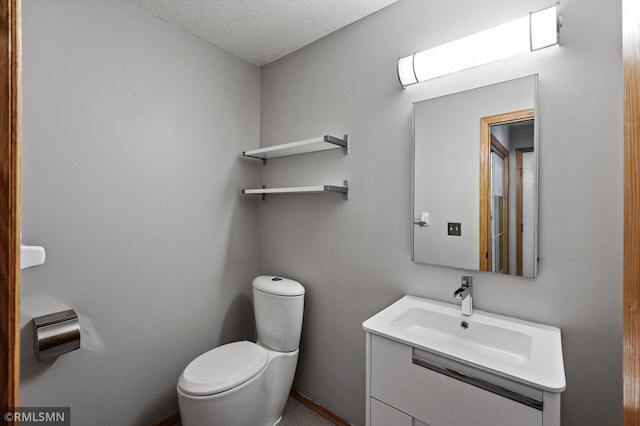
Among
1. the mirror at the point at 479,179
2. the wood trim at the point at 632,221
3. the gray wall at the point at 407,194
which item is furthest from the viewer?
the mirror at the point at 479,179

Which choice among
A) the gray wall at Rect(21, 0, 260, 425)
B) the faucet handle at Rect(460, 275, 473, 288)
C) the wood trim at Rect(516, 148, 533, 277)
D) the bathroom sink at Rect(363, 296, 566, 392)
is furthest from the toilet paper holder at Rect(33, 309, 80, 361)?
the wood trim at Rect(516, 148, 533, 277)

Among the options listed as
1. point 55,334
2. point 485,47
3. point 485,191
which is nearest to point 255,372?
point 55,334

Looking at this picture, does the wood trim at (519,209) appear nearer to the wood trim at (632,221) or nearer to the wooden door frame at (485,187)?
the wooden door frame at (485,187)

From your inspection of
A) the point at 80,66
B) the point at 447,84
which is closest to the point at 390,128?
the point at 447,84

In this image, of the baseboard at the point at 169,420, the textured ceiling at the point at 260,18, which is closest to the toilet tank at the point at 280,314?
the baseboard at the point at 169,420

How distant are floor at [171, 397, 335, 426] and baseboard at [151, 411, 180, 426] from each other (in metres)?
0.02

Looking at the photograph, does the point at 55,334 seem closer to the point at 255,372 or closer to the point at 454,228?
the point at 255,372

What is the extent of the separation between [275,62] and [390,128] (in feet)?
3.79

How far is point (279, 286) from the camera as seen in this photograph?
77.5 inches

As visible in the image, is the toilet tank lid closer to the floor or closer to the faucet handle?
the floor

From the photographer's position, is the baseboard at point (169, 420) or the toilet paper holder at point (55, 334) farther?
the baseboard at point (169, 420)

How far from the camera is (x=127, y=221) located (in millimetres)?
1689

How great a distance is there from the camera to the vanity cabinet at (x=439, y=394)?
933 millimetres

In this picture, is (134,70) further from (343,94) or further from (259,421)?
(259,421)
